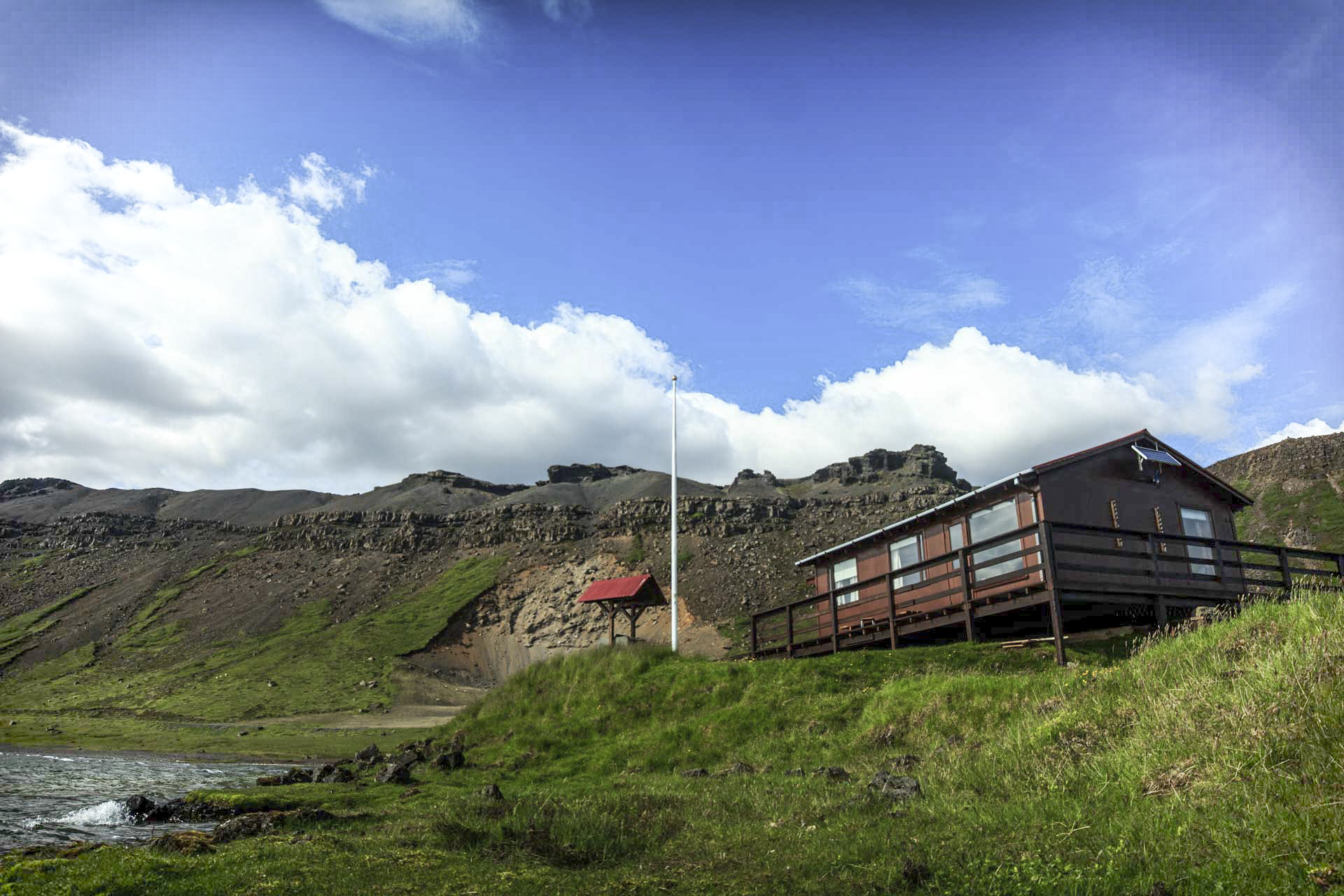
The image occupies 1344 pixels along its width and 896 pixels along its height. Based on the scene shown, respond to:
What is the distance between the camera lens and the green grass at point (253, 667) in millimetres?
54906

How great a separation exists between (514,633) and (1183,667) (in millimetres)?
70988

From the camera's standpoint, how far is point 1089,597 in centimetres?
2012

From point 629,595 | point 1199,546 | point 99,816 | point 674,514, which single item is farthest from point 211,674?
point 1199,546

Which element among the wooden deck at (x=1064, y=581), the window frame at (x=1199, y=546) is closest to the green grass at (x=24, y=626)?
the wooden deck at (x=1064, y=581)

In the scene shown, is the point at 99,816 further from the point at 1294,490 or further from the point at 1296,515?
the point at 1294,490

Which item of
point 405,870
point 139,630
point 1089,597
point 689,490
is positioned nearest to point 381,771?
point 405,870

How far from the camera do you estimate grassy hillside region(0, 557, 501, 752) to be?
148 feet

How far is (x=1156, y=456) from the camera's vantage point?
26125mm

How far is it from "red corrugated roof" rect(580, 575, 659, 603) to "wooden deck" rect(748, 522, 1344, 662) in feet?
22.9

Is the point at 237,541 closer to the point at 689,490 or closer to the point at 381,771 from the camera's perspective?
the point at 689,490

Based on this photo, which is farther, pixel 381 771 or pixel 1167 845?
pixel 381 771

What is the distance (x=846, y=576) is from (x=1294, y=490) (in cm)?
5672

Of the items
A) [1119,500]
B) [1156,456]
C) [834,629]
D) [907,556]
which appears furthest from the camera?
[907,556]

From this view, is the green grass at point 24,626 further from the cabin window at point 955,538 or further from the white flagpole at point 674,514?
the cabin window at point 955,538
